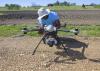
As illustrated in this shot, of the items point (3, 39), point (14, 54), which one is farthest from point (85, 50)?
point (3, 39)

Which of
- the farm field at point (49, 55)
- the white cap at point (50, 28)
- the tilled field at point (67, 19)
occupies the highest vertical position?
the white cap at point (50, 28)

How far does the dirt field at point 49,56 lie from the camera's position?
11258mm

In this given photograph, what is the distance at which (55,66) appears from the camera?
37.3ft

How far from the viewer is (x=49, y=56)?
1260 cm

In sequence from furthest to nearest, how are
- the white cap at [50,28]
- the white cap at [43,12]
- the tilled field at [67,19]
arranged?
the tilled field at [67,19], the white cap at [43,12], the white cap at [50,28]

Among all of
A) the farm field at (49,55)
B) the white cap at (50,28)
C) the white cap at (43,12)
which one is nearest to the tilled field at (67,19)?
the farm field at (49,55)

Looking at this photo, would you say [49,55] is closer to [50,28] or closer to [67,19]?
[50,28]

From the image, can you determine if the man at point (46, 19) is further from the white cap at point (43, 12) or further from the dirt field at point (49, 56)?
the dirt field at point (49, 56)

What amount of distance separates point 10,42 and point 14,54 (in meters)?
2.35

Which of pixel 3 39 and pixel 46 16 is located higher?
pixel 46 16

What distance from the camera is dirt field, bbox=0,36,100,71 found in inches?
443

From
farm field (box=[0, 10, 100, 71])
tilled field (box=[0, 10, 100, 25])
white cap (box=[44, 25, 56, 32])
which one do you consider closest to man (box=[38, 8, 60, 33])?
white cap (box=[44, 25, 56, 32])

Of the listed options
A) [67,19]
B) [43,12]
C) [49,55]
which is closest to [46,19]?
[43,12]

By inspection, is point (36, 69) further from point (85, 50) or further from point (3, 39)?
point (3, 39)
